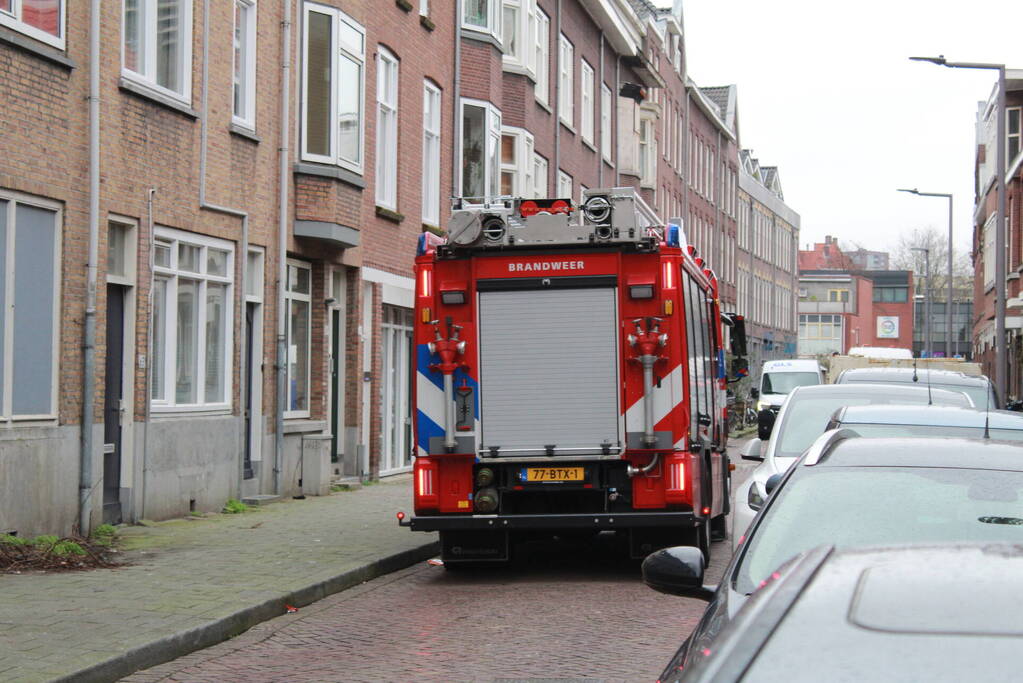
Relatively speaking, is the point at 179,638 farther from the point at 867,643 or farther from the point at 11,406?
the point at 867,643

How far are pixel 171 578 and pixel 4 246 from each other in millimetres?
3732

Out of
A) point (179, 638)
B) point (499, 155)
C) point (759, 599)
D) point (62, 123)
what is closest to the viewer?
point (759, 599)

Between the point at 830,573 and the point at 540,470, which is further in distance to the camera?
the point at 540,470

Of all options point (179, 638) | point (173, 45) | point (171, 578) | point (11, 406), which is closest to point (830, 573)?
point (179, 638)

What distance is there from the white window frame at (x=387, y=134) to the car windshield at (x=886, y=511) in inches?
690

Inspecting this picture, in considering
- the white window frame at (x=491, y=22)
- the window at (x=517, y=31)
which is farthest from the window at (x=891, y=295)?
the white window frame at (x=491, y=22)

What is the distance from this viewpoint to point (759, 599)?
2.95m

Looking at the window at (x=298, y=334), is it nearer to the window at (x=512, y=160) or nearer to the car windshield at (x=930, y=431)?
the window at (x=512, y=160)

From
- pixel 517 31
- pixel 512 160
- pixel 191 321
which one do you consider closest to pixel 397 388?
pixel 191 321

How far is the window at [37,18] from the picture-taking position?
12.7 meters

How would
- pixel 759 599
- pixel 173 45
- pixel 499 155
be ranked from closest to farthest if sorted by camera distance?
pixel 759 599 → pixel 173 45 → pixel 499 155

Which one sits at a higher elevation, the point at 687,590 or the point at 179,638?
the point at 687,590

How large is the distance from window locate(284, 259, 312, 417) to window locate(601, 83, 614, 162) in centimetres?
2145

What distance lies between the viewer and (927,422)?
338 inches
